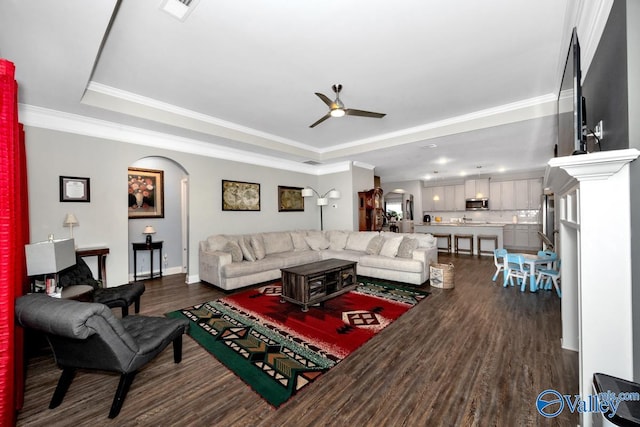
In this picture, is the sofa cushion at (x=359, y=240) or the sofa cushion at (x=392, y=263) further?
the sofa cushion at (x=359, y=240)

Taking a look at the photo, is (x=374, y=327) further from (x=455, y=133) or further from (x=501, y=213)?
(x=501, y=213)

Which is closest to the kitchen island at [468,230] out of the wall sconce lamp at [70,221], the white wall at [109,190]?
the white wall at [109,190]

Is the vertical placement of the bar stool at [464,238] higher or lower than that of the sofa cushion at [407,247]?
lower

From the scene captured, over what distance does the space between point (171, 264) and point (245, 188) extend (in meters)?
2.35

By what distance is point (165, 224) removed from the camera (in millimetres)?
5672

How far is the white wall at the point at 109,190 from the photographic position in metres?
3.45

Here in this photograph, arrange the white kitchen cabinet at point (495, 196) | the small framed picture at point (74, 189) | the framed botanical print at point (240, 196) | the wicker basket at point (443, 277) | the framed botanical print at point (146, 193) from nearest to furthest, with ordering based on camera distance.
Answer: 1. the small framed picture at point (74, 189)
2. the wicker basket at point (443, 277)
3. the framed botanical print at point (146, 193)
4. the framed botanical print at point (240, 196)
5. the white kitchen cabinet at point (495, 196)

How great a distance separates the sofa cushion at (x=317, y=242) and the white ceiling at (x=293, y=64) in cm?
252

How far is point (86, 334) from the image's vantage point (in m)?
1.51

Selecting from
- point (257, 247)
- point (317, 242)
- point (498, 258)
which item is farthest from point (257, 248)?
point (498, 258)

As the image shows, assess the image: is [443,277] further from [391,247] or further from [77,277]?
[77,277]

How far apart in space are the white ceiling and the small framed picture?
92cm

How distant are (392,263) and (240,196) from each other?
344 centimetres

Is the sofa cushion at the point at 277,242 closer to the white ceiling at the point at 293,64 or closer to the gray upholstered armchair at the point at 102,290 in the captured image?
the white ceiling at the point at 293,64
